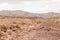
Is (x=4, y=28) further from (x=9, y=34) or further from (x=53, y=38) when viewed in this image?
(x=53, y=38)

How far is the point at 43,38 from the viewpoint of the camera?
21.1 m

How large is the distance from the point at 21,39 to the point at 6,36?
2595 millimetres

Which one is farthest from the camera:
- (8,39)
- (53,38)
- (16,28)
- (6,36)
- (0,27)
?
(16,28)

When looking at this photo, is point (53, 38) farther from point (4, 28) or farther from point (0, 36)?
point (4, 28)

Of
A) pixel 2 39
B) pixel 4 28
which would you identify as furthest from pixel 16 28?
pixel 2 39

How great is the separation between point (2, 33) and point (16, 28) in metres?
4.82

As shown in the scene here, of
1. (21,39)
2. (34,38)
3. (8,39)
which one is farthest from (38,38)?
(8,39)

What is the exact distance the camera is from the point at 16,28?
97.0ft

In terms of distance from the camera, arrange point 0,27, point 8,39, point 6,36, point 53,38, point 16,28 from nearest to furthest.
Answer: point 53,38 → point 8,39 → point 6,36 → point 0,27 → point 16,28

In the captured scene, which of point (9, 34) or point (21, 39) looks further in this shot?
point (9, 34)

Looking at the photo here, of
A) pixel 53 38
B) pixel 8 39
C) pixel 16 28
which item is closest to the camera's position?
pixel 53 38

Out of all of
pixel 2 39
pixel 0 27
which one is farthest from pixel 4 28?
pixel 2 39

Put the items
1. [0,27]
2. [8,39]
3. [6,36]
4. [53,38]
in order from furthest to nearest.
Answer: [0,27], [6,36], [8,39], [53,38]

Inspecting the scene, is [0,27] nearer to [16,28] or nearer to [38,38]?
[16,28]
